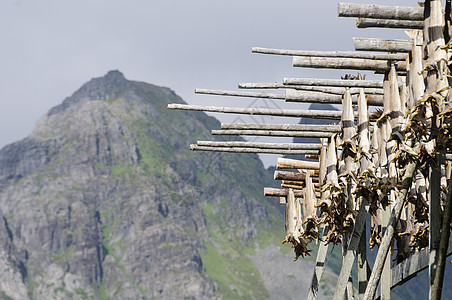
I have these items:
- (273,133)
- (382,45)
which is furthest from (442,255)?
(273,133)

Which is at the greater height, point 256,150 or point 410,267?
point 256,150

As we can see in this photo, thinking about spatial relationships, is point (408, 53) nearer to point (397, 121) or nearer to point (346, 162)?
point (397, 121)

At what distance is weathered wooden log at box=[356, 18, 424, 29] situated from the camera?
10.9 meters

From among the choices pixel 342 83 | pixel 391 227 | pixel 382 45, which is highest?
pixel 382 45

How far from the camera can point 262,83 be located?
631 inches

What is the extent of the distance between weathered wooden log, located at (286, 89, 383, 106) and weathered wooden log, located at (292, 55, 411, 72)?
1.39 m

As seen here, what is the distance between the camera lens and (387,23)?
11.0m

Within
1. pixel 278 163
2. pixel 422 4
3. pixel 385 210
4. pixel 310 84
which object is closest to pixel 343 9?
pixel 422 4

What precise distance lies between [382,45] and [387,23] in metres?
0.82

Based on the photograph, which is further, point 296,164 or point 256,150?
point 296,164

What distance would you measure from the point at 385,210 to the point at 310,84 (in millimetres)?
2250

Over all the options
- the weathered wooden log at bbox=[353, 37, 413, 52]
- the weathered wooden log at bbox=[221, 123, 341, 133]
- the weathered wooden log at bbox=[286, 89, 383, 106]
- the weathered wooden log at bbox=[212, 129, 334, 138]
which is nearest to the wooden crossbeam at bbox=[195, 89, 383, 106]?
the weathered wooden log at bbox=[286, 89, 383, 106]

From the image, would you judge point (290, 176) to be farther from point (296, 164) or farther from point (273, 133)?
point (273, 133)

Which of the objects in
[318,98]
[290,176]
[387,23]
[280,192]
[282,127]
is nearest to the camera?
[387,23]
